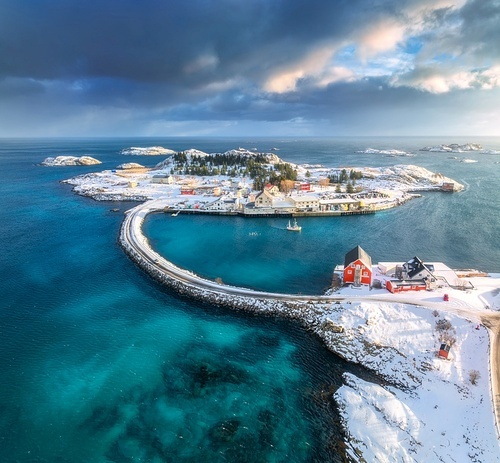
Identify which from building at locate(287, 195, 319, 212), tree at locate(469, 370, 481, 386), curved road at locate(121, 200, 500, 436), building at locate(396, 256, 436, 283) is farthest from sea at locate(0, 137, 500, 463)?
building at locate(287, 195, 319, 212)

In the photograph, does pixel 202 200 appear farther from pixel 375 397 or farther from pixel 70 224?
pixel 375 397

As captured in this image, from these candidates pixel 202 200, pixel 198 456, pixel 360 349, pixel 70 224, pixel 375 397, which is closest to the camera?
pixel 198 456

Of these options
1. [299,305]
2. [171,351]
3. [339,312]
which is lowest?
[171,351]

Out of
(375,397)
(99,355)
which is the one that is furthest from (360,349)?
(99,355)

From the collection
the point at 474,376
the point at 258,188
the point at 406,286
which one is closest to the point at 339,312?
the point at 406,286

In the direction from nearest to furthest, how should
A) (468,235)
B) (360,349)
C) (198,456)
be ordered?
(198,456), (360,349), (468,235)

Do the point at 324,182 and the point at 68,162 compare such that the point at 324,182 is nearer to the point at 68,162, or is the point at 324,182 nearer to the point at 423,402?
the point at 423,402

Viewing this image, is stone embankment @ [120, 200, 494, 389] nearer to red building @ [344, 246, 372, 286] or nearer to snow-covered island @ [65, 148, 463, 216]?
red building @ [344, 246, 372, 286]
